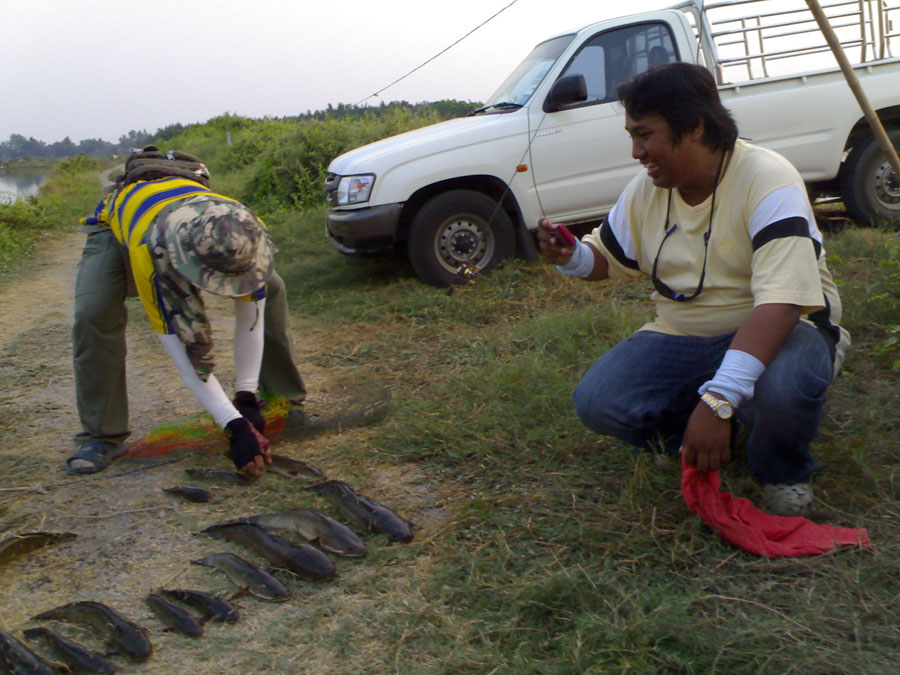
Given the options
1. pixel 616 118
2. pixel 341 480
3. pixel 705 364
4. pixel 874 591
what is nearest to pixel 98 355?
pixel 341 480

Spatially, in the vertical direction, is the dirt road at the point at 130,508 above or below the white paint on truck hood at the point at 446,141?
below

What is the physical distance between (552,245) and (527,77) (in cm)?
441

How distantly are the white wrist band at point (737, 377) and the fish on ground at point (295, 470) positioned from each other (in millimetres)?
1849

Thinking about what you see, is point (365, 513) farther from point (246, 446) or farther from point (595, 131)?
point (595, 131)

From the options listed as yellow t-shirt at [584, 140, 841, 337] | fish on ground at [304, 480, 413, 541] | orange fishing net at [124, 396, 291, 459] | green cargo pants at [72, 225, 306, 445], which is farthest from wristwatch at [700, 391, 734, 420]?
orange fishing net at [124, 396, 291, 459]

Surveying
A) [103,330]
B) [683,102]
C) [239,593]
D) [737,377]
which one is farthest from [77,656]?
[683,102]

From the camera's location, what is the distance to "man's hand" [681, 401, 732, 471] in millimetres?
2500

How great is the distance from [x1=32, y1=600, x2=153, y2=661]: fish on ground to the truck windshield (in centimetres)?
530

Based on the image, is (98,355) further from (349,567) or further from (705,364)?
(705,364)

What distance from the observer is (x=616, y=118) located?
6758 millimetres

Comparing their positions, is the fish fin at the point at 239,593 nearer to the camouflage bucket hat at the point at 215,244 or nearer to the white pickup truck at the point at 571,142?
the camouflage bucket hat at the point at 215,244

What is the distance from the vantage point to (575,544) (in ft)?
9.22

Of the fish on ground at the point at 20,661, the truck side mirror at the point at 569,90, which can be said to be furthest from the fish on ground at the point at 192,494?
the truck side mirror at the point at 569,90

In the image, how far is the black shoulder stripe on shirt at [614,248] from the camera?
322 cm
